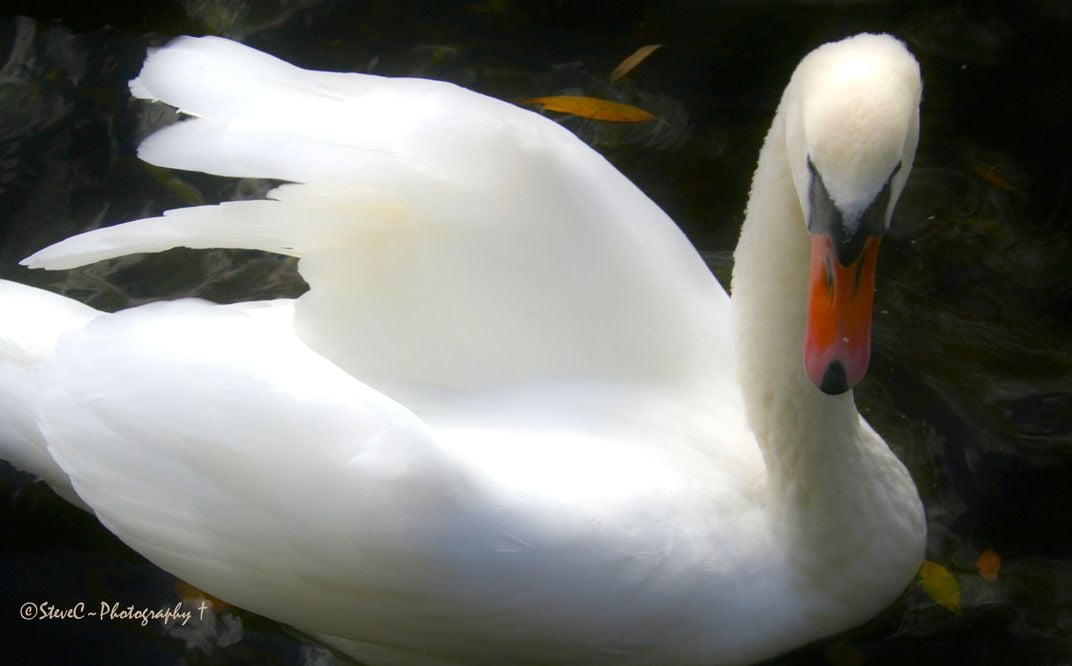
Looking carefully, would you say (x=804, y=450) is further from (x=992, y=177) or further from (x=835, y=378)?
(x=992, y=177)

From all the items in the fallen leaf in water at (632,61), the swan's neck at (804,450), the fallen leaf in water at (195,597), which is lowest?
the fallen leaf in water at (195,597)

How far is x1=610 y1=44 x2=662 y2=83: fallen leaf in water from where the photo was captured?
5.18 metres

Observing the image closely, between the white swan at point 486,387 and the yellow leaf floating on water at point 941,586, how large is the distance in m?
0.33

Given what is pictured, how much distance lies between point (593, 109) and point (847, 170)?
2762 millimetres

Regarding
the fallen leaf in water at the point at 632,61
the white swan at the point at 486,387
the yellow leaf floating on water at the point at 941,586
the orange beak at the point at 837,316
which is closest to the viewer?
the orange beak at the point at 837,316

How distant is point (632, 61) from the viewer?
17.1 ft

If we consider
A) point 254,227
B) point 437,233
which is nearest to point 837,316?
point 437,233

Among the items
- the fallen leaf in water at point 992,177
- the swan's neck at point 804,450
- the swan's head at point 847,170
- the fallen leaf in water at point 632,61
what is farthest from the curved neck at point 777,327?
the fallen leaf in water at point 632,61

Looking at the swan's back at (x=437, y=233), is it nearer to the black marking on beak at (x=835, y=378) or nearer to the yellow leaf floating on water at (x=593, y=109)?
the black marking on beak at (x=835, y=378)

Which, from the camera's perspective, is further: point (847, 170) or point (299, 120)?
point (299, 120)

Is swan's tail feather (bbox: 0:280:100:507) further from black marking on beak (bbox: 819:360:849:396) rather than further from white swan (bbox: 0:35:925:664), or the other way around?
black marking on beak (bbox: 819:360:849:396)

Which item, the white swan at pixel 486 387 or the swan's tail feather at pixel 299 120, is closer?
the white swan at pixel 486 387

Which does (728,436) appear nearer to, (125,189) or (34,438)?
(34,438)

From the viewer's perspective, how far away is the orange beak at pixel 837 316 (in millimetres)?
2510
